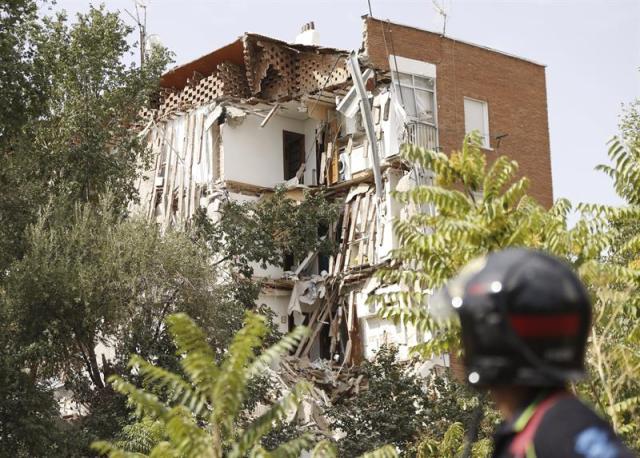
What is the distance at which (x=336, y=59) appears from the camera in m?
32.8

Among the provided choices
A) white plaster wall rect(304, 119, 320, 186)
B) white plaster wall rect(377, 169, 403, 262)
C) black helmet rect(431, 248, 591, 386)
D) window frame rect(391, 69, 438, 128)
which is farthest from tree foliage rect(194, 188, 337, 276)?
black helmet rect(431, 248, 591, 386)

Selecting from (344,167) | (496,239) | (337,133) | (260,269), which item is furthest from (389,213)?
(496,239)

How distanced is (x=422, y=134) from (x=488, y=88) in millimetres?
3353

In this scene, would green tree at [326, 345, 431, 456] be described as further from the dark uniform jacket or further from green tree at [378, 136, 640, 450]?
the dark uniform jacket

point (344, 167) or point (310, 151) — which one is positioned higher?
point (310, 151)

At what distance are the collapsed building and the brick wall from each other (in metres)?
0.04

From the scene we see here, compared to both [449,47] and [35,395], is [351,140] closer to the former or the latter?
[449,47]

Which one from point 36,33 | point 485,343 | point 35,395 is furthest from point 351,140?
point 485,343

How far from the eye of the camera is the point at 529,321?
267 cm

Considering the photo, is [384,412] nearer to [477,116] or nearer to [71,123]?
[71,123]

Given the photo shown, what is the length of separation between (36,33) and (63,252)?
478cm

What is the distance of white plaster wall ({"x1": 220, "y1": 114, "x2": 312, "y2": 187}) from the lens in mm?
33375

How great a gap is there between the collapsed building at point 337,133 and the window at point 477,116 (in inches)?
1.6

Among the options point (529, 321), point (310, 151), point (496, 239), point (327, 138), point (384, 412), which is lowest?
point (384, 412)
